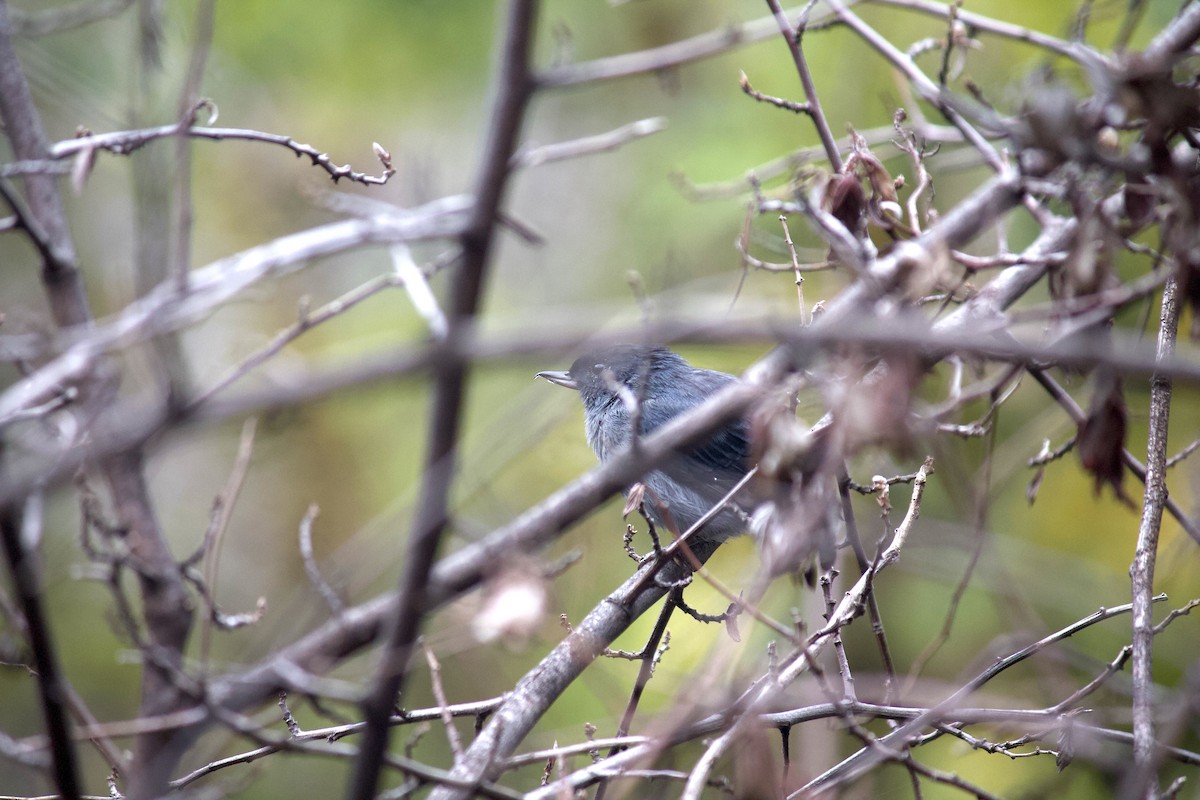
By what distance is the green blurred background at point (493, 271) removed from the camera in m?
4.63

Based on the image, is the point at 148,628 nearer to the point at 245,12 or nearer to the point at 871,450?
the point at 871,450

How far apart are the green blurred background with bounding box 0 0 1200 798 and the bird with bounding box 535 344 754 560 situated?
0.85 feet

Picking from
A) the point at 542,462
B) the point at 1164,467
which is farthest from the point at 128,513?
the point at 542,462

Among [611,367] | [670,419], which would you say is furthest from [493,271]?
[670,419]

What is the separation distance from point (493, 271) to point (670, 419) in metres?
2.26

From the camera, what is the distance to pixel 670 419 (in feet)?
14.3

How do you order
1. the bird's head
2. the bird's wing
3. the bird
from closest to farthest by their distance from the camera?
the bird → the bird's wing → the bird's head

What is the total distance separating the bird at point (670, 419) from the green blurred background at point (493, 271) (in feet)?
0.85

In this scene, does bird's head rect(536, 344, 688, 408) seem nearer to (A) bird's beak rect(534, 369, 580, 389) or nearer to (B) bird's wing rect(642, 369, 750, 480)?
(A) bird's beak rect(534, 369, 580, 389)

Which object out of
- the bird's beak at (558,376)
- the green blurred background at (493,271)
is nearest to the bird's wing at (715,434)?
the green blurred background at (493,271)

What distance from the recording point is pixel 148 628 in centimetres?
199

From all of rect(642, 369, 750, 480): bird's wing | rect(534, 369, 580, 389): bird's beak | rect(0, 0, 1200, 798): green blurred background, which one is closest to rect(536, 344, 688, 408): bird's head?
rect(534, 369, 580, 389): bird's beak

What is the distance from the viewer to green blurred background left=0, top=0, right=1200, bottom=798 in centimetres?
463

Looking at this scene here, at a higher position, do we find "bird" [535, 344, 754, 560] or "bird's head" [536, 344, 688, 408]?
"bird's head" [536, 344, 688, 408]
